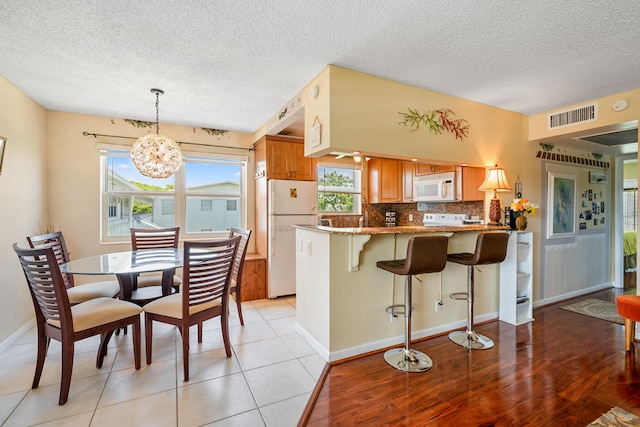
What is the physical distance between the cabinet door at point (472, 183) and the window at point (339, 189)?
1.83 m

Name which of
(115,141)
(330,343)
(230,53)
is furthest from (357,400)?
(115,141)

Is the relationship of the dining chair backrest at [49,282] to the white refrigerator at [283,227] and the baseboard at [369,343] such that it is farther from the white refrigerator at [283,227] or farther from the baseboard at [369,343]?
the white refrigerator at [283,227]

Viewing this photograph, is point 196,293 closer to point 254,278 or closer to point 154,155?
point 154,155

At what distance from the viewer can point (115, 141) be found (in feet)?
12.6

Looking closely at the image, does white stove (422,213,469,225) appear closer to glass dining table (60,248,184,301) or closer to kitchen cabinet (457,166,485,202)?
kitchen cabinet (457,166,485,202)

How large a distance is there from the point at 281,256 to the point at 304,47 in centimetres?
270

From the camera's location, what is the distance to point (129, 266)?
250 cm

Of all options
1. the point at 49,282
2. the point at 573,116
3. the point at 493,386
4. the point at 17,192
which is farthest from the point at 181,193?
the point at 573,116

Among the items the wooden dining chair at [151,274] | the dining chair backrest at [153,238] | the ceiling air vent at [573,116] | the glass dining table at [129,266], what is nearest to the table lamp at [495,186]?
the ceiling air vent at [573,116]

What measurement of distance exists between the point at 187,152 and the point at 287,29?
286cm

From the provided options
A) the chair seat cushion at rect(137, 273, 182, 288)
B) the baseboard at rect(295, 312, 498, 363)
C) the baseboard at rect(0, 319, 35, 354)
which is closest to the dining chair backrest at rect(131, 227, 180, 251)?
the chair seat cushion at rect(137, 273, 182, 288)

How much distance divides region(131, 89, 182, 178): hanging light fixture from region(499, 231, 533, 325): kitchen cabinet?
3689mm

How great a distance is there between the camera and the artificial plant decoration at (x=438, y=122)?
2.88 meters

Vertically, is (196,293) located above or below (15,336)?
above
